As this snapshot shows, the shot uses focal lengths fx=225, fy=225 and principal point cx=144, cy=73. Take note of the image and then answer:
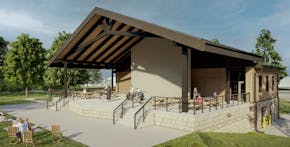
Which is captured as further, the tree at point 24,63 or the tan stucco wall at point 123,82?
the tree at point 24,63

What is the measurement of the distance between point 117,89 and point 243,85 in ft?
45.0

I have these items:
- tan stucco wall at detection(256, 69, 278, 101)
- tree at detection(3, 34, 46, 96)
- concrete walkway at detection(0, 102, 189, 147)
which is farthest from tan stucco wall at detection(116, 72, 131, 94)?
tree at detection(3, 34, 46, 96)

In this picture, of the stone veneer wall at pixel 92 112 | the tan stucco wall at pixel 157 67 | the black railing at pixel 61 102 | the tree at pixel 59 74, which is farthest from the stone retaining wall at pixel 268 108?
the tree at pixel 59 74

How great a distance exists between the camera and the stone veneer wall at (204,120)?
1081cm

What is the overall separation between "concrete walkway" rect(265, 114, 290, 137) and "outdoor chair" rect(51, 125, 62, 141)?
14213mm

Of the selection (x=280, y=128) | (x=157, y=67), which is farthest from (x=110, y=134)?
(x=280, y=128)

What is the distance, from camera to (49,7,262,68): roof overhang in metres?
11.4

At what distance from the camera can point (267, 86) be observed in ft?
64.1

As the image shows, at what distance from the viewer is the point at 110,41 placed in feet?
62.1

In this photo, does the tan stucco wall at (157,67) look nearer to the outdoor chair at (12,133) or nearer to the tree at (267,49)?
the outdoor chair at (12,133)

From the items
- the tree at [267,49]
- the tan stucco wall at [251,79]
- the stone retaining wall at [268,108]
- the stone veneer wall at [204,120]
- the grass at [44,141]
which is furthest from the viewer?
the tree at [267,49]

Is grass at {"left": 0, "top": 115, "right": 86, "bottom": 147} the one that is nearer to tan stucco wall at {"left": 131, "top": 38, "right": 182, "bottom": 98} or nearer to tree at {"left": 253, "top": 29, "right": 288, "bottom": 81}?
tan stucco wall at {"left": 131, "top": 38, "right": 182, "bottom": 98}

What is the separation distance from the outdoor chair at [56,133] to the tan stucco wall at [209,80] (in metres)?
12.8

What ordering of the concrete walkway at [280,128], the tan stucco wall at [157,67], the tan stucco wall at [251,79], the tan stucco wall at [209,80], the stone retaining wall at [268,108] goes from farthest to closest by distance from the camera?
the tan stucco wall at [209,80] < the tan stucco wall at [157,67] < the stone retaining wall at [268,108] < the tan stucco wall at [251,79] < the concrete walkway at [280,128]
